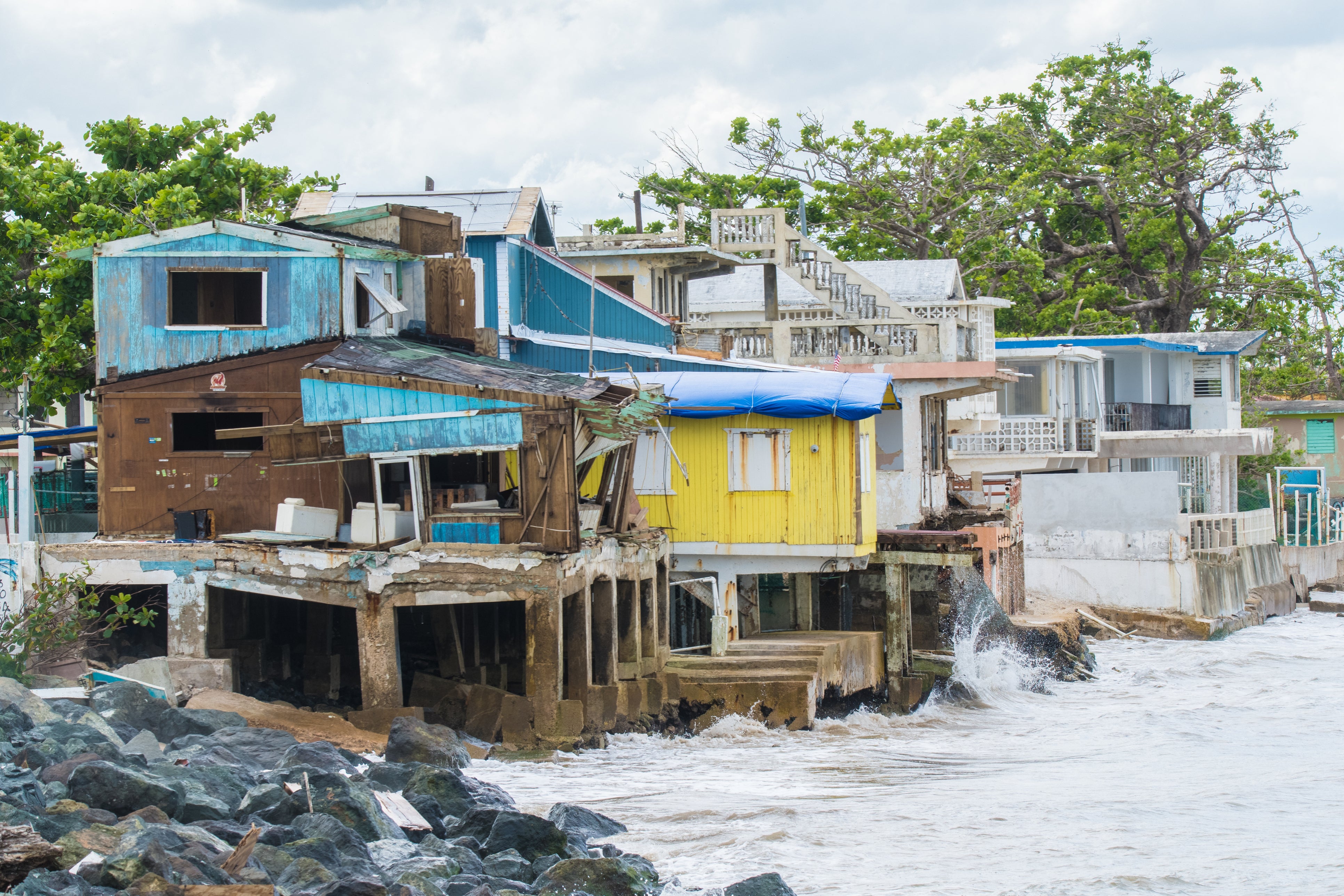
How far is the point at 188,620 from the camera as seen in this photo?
1756 cm

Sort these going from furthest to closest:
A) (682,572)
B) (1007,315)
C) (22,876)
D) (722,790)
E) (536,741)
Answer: (1007,315)
(682,572)
(536,741)
(722,790)
(22,876)

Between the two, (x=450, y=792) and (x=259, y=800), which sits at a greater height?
(x=259, y=800)

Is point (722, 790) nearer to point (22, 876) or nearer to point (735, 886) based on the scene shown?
point (735, 886)

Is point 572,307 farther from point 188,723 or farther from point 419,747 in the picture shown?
point 188,723

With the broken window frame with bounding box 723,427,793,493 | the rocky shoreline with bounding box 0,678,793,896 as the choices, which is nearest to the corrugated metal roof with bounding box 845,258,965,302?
the broken window frame with bounding box 723,427,793,493

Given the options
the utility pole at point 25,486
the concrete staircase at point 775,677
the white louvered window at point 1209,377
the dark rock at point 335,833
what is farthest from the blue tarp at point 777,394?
the white louvered window at point 1209,377

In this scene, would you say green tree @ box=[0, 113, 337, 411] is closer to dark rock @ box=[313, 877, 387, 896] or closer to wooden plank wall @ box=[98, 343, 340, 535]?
wooden plank wall @ box=[98, 343, 340, 535]

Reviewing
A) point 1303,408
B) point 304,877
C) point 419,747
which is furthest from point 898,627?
point 1303,408

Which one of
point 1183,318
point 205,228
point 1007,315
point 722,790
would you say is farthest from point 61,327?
point 1183,318

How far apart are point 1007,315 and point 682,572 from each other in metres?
25.4

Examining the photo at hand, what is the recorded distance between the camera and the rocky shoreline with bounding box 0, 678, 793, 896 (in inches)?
390

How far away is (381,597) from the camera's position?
661 inches

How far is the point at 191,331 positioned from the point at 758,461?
8.36 m

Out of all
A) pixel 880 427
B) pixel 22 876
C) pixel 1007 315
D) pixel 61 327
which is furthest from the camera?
pixel 1007 315
